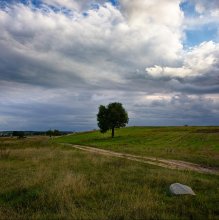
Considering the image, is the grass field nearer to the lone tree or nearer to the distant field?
the distant field

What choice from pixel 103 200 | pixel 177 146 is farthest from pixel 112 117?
pixel 103 200

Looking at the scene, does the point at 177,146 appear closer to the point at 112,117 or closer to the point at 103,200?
the point at 112,117

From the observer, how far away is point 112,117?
8919 cm

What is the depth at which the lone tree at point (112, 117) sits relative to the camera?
8931cm

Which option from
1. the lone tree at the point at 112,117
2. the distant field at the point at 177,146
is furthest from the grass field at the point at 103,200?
the lone tree at the point at 112,117

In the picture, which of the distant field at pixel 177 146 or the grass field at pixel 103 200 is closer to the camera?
the grass field at pixel 103 200

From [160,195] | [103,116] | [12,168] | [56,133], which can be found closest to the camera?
[160,195]

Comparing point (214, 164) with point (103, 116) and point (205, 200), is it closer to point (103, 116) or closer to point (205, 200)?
point (205, 200)

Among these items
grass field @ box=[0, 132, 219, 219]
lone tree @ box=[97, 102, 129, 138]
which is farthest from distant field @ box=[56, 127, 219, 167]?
grass field @ box=[0, 132, 219, 219]

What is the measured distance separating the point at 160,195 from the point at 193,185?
9.75 ft

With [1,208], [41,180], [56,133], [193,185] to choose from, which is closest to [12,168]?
[41,180]

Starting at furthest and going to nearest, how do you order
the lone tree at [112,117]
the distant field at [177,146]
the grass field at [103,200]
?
the lone tree at [112,117] → the distant field at [177,146] → the grass field at [103,200]

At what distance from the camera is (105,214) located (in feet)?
30.3

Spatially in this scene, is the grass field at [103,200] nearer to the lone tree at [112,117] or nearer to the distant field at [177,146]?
the distant field at [177,146]
